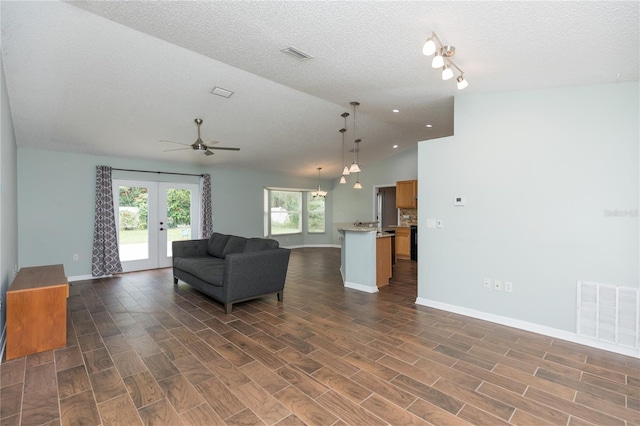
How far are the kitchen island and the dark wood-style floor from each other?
104cm

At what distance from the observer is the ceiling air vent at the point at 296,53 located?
9.05 feet

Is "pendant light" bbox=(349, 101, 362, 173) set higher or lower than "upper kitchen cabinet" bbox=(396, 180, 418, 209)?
higher

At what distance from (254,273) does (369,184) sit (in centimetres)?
623

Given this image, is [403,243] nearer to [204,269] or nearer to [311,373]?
[204,269]

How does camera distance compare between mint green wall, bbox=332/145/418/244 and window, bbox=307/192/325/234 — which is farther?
window, bbox=307/192/325/234

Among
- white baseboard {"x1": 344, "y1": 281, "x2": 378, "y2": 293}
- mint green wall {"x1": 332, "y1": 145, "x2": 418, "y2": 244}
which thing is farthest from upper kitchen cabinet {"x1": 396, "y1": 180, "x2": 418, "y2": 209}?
white baseboard {"x1": 344, "y1": 281, "x2": 378, "y2": 293}

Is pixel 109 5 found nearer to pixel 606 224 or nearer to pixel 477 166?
pixel 477 166

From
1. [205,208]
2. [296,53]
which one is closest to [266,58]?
[296,53]

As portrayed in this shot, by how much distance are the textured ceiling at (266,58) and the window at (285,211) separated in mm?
4571

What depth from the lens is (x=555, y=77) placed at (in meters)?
2.87

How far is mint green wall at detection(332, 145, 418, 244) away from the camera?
846 cm

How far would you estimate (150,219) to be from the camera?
639 centimetres

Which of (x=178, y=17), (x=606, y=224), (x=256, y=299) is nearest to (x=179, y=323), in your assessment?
(x=256, y=299)

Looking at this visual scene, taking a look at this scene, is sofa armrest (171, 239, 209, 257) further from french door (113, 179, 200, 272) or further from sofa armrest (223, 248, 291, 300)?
sofa armrest (223, 248, 291, 300)
